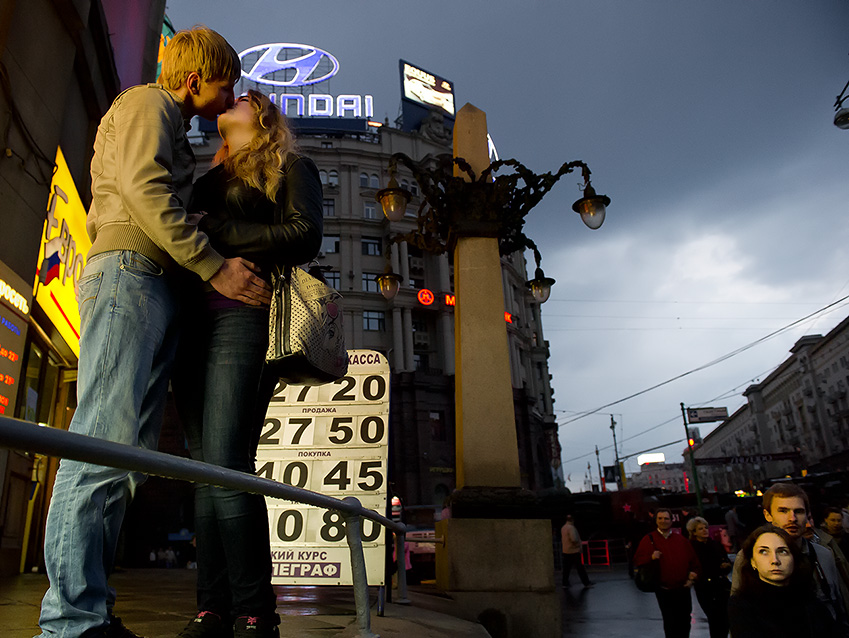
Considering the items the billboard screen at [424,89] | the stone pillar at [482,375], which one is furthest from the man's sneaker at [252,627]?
the billboard screen at [424,89]

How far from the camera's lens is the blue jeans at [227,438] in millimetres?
2000

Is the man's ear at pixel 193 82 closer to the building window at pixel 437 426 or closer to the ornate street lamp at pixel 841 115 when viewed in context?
the ornate street lamp at pixel 841 115

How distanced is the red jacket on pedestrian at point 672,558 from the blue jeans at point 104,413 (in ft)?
18.4

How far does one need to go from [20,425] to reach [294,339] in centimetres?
119

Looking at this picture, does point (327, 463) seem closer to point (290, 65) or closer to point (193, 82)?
point (193, 82)

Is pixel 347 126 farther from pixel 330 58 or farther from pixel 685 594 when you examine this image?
pixel 685 594

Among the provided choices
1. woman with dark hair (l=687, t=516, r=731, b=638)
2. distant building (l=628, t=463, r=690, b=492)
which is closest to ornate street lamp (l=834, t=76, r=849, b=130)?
woman with dark hair (l=687, t=516, r=731, b=638)

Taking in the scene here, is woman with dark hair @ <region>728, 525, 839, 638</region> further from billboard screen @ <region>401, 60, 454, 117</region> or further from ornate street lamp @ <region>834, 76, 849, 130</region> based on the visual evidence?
billboard screen @ <region>401, 60, 454, 117</region>

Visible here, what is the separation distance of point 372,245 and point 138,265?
39070 mm

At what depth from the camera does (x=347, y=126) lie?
43.6m

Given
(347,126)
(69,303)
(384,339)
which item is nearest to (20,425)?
(69,303)

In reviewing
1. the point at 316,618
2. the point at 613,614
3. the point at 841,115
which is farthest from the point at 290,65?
the point at 316,618

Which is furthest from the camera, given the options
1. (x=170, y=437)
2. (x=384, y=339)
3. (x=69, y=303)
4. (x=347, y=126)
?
(x=347, y=126)

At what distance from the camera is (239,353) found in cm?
216
